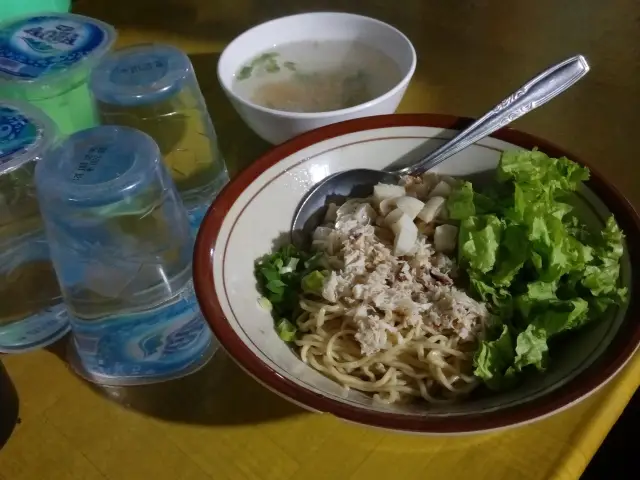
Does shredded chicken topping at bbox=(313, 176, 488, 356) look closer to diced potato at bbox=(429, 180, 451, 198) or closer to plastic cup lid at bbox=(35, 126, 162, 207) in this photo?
diced potato at bbox=(429, 180, 451, 198)

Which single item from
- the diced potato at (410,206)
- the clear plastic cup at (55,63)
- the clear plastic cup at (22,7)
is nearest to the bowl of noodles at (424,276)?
the diced potato at (410,206)

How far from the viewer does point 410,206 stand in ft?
2.78

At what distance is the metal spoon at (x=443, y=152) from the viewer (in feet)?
2.87

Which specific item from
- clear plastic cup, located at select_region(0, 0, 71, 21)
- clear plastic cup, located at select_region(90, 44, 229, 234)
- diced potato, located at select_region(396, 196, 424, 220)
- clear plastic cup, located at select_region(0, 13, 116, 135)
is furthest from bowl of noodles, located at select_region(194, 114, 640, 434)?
clear plastic cup, located at select_region(0, 0, 71, 21)

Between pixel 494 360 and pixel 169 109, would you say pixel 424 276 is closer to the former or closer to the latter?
pixel 494 360

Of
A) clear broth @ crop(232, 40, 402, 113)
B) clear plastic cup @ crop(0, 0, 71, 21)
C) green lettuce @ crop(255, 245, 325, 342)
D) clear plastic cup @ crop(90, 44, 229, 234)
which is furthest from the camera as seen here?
clear plastic cup @ crop(0, 0, 71, 21)

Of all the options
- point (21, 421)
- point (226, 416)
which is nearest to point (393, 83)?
point (226, 416)

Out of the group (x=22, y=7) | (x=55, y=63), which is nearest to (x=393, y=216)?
(x=55, y=63)

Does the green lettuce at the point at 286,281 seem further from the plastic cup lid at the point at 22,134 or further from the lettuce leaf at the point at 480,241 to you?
the plastic cup lid at the point at 22,134

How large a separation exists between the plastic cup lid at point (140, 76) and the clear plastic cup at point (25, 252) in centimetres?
9

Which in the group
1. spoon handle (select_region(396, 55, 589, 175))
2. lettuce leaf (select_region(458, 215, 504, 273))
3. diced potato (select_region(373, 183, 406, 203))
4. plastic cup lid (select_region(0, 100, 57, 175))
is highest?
spoon handle (select_region(396, 55, 589, 175))

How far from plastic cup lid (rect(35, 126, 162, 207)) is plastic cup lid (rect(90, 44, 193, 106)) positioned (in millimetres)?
121

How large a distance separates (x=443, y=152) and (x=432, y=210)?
0.28 feet

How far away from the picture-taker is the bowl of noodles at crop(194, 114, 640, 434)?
2.26 ft
